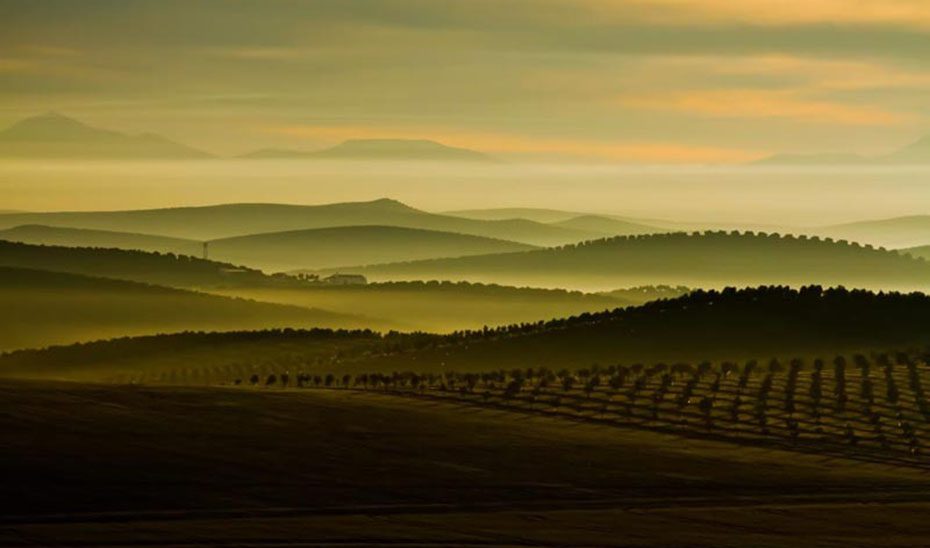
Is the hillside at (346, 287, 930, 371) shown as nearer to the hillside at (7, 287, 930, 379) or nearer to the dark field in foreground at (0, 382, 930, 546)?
the hillside at (7, 287, 930, 379)

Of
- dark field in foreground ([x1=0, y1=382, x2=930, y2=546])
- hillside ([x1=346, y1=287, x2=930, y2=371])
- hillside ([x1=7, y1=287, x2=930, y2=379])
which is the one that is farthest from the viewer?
hillside ([x1=7, y1=287, x2=930, y2=379])

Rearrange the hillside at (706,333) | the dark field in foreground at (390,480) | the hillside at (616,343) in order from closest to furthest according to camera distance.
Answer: the dark field in foreground at (390,480) < the hillside at (706,333) < the hillside at (616,343)

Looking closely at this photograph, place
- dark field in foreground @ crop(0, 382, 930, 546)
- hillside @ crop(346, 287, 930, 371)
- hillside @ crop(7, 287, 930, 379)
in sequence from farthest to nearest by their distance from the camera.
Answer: hillside @ crop(7, 287, 930, 379) < hillside @ crop(346, 287, 930, 371) < dark field in foreground @ crop(0, 382, 930, 546)

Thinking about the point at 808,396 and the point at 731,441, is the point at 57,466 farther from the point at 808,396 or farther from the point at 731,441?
the point at 808,396

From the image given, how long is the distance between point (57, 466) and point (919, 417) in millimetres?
37338

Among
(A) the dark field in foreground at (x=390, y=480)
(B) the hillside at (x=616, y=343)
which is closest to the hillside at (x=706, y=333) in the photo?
(B) the hillside at (x=616, y=343)

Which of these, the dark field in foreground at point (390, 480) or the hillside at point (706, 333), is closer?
the dark field in foreground at point (390, 480)

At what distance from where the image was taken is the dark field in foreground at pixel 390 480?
5231 cm

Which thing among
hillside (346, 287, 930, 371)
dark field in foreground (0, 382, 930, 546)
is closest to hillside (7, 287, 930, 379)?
hillside (346, 287, 930, 371)

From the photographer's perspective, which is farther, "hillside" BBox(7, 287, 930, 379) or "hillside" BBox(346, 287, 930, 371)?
"hillside" BBox(7, 287, 930, 379)

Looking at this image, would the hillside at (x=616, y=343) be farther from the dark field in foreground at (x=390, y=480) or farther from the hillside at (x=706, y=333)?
the dark field in foreground at (x=390, y=480)

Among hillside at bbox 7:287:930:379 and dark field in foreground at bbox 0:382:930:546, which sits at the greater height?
hillside at bbox 7:287:930:379

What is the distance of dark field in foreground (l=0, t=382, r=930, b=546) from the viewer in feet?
172

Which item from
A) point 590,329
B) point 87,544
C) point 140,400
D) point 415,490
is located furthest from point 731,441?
point 590,329
